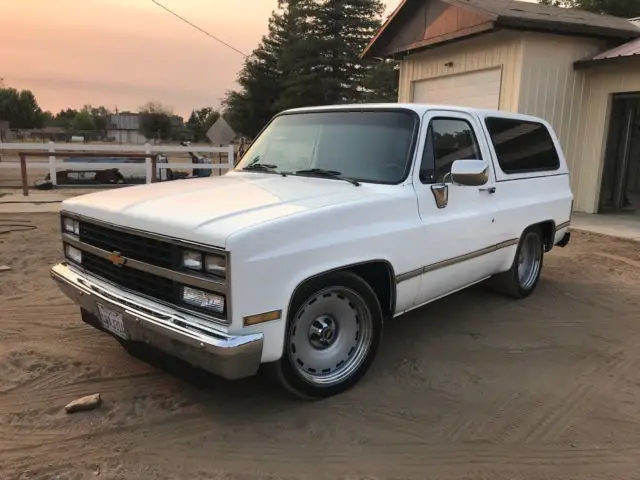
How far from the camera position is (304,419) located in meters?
3.40

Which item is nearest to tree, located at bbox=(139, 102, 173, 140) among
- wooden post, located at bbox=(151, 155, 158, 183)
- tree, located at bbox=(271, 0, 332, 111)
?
tree, located at bbox=(271, 0, 332, 111)

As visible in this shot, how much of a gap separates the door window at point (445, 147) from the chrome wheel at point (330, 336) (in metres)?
1.14

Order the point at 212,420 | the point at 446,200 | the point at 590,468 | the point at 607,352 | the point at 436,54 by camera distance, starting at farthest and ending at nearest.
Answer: the point at 436,54, the point at 607,352, the point at 446,200, the point at 212,420, the point at 590,468

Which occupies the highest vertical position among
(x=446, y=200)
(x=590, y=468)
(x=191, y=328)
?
(x=446, y=200)

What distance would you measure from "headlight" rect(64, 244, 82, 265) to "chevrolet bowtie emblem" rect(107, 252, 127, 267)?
0.54m

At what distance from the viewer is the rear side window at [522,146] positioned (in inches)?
204

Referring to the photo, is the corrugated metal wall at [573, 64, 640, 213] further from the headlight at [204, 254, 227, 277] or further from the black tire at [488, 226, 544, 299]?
the headlight at [204, 254, 227, 277]

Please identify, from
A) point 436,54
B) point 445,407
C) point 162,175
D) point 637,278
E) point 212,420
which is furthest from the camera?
point 162,175

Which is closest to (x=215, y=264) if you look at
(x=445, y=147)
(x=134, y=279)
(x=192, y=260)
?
(x=192, y=260)

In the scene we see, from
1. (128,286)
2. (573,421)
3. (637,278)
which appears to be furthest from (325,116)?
(637,278)

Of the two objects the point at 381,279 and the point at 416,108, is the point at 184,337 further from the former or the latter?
the point at 416,108

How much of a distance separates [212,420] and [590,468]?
2.13 m

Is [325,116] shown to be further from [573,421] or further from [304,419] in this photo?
[573,421]

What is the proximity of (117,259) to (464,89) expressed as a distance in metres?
10.9
